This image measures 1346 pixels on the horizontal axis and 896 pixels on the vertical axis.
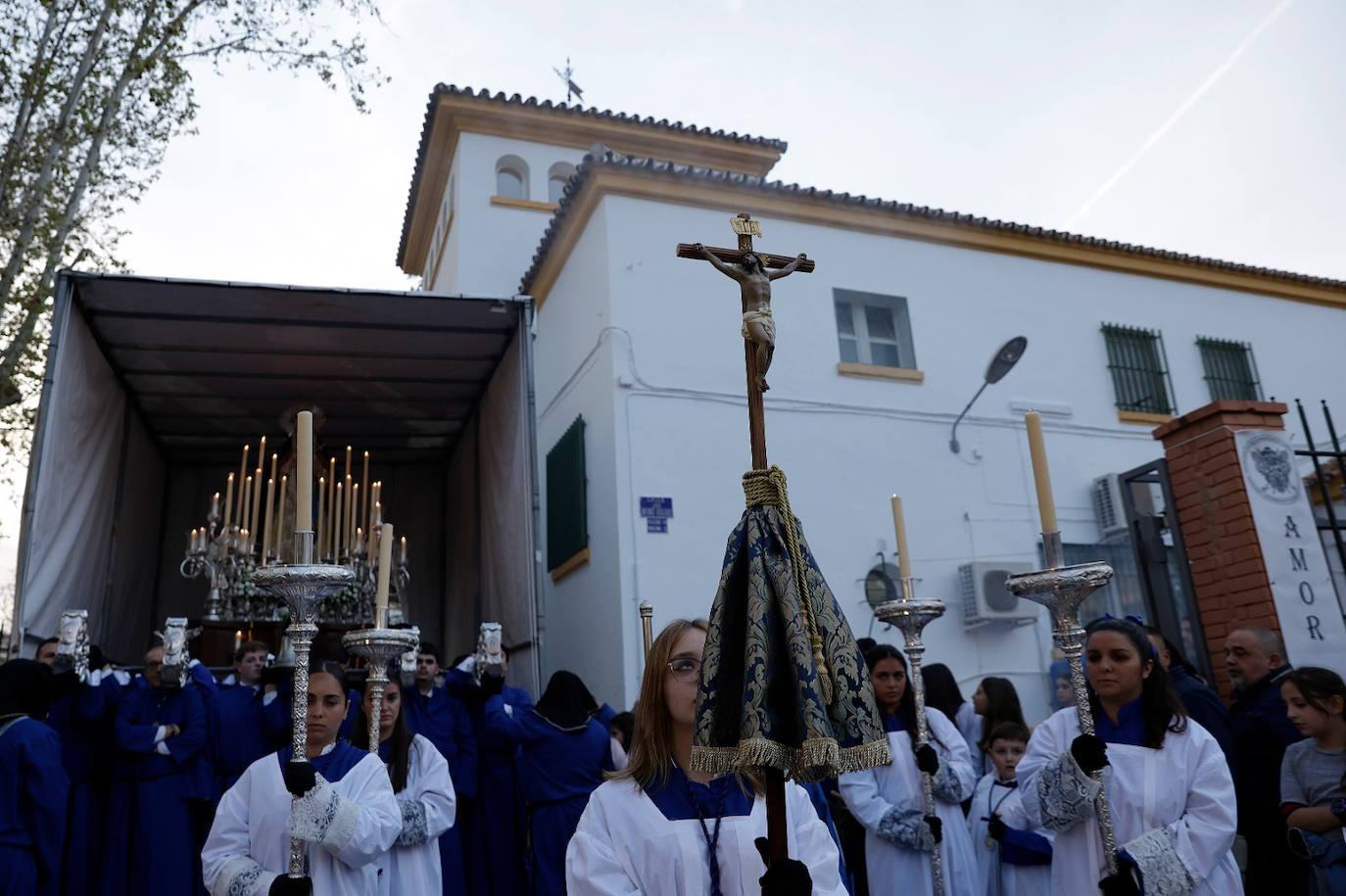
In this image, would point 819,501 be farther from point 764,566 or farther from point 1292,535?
point 764,566

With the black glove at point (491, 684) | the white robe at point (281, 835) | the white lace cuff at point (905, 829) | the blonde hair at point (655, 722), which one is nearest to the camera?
the blonde hair at point (655, 722)

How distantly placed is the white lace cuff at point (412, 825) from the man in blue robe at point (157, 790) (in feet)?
7.72

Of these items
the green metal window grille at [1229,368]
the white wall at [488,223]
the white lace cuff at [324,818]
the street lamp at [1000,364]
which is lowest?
the white lace cuff at [324,818]

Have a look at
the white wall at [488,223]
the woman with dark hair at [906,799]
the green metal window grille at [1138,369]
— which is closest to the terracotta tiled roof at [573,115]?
the white wall at [488,223]

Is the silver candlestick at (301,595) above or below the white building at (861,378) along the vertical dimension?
below

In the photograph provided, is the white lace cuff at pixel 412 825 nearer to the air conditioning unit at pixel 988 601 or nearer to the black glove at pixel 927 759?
the black glove at pixel 927 759

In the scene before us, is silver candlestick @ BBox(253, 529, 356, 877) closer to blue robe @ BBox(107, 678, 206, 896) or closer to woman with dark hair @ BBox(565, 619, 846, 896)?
woman with dark hair @ BBox(565, 619, 846, 896)

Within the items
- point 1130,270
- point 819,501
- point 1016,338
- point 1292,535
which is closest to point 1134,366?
point 1130,270

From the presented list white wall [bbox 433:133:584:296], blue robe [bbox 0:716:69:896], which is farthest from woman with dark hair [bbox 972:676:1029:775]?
white wall [bbox 433:133:584:296]

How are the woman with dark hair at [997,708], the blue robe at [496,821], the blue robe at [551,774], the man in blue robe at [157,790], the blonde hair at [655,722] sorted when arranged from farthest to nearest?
the blue robe at [496,821], the blue robe at [551,774], the man in blue robe at [157,790], the woman with dark hair at [997,708], the blonde hair at [655,722]

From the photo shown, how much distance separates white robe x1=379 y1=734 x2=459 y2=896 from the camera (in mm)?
4582

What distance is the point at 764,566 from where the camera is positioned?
7.86 ft

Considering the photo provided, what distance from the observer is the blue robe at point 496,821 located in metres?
7.01

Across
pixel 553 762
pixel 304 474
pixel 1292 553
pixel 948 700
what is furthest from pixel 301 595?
pixel 1292 553
